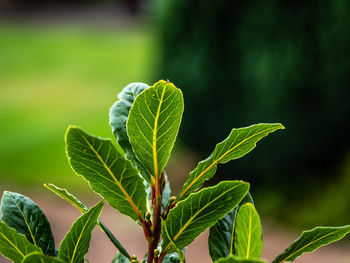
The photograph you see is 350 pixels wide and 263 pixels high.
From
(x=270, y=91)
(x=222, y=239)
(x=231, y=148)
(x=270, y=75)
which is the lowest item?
(x=222, y=239)

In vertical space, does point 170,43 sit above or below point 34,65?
below

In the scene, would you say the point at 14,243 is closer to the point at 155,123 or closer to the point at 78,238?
the point at 78,238

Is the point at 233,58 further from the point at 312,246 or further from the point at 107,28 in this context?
the point at 107,28

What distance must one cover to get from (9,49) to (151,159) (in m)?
13.7

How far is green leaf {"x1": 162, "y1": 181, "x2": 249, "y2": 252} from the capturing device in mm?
868

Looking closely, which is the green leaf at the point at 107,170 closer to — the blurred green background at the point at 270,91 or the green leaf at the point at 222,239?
the green leaf at the point at 222,239

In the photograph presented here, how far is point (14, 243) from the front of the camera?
2.77 feet

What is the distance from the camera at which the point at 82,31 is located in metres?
16.8

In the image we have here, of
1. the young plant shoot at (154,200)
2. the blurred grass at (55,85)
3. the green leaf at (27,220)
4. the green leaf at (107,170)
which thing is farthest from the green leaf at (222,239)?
the blurred grass at (55,85)

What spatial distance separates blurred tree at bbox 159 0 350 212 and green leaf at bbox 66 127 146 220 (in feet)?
14.1

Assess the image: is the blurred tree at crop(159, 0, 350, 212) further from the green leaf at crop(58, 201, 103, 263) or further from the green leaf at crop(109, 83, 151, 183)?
the green leaf at crop(58, 201, 103, 263)

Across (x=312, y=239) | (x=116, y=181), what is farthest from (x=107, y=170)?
(x=312, y=239)

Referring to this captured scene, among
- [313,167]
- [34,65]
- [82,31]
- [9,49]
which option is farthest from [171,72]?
[82,31]

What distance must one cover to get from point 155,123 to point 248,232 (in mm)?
220
